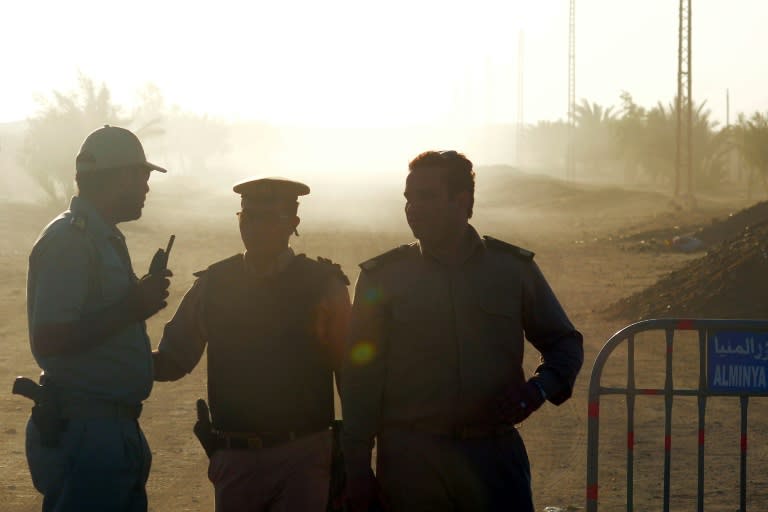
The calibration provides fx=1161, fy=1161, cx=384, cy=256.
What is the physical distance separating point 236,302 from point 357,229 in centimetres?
3518

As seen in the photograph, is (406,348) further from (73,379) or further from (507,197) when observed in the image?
(507,197)

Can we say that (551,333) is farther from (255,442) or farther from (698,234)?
(698,234)

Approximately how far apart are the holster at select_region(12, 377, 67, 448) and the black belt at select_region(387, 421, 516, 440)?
116 cm

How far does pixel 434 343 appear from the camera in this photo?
4098mm

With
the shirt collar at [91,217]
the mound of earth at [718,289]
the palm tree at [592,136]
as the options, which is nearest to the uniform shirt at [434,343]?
the shirt collar at [91,217]

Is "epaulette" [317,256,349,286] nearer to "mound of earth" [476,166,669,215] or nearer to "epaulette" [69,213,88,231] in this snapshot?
"epaulette" [69,213,88,231]

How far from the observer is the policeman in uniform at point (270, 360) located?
438 centimetres

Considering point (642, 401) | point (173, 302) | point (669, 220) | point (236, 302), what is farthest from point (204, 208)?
point (236, 302)

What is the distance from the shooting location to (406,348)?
162 inches

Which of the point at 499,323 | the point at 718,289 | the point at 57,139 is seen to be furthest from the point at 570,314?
the point at 57,139

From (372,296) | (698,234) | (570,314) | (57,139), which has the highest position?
(57,139)

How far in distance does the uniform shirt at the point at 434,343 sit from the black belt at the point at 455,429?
0.01 m

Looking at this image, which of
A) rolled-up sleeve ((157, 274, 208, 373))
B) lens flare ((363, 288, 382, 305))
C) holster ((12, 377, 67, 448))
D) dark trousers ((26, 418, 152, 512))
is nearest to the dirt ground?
rolled-up sleeve ((157, 274, 208, 373))

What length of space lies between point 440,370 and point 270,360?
704mm
